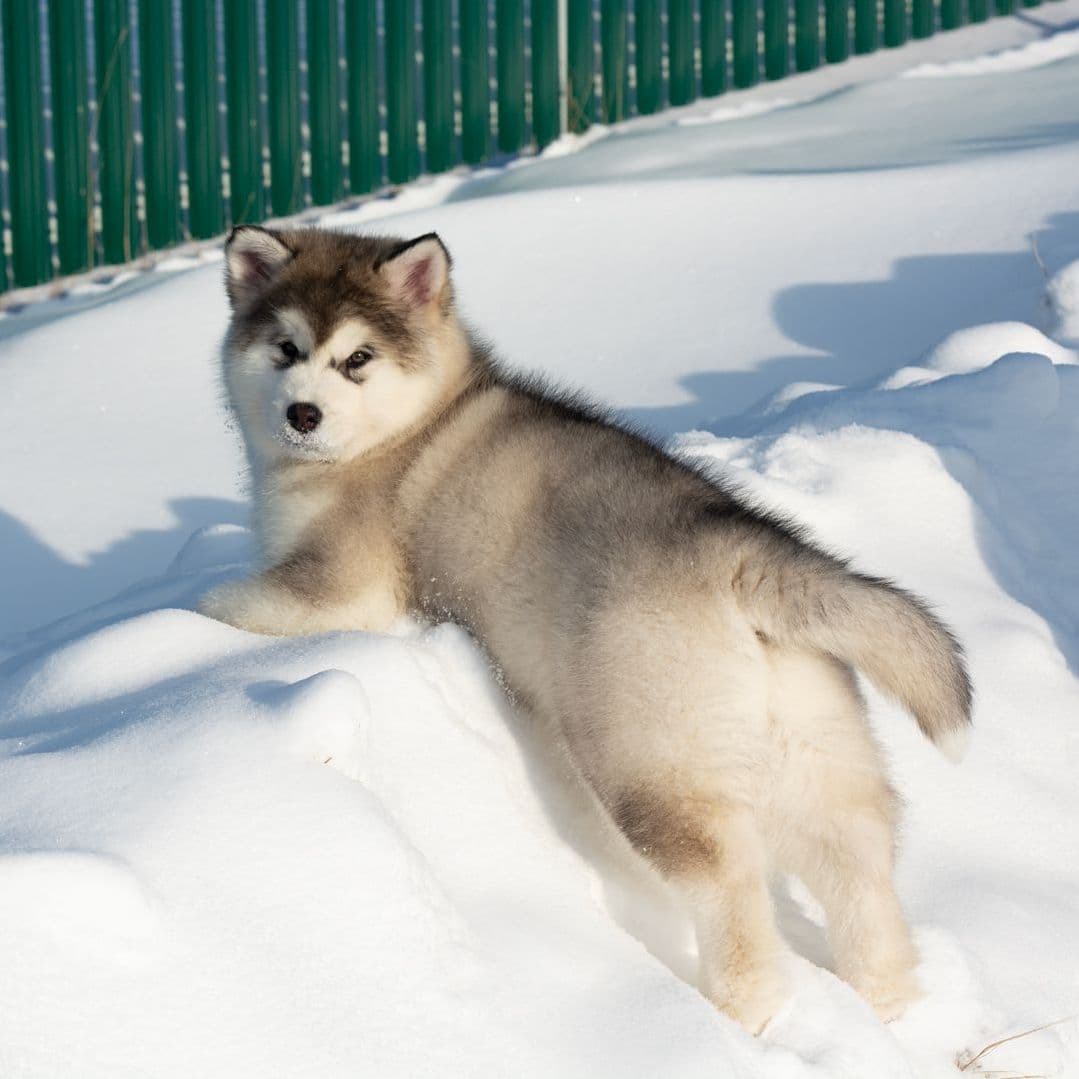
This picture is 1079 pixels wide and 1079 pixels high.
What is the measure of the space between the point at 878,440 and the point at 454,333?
1314 millimetres

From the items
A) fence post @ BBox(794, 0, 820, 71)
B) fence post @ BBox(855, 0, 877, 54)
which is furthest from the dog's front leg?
fence post @ BBox(855, 0, 877, 54)

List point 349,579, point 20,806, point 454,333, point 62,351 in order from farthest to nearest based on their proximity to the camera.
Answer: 1. point 62,351
2. point 454,333
3. point 349,579
4. point 20,806

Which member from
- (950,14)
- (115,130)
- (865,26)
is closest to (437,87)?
(115,130)

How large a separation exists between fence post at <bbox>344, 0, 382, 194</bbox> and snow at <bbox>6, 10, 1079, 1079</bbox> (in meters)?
2.52

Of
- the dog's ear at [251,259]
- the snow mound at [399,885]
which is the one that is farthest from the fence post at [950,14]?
the dog's ear at [251,259]

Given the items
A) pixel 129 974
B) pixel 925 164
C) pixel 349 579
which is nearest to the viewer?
pixel 129 974

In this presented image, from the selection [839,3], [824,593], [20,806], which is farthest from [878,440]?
[839,3]

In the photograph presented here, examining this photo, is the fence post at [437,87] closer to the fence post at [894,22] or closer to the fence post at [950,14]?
the fence post at [894,22]

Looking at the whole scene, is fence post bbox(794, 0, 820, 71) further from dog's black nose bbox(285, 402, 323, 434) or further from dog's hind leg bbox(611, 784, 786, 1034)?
dog's hind leg bbox(611, 784, 786, 1034)

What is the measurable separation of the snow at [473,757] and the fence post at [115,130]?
6.08ft

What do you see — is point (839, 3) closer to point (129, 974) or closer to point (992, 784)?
point (992, 784)

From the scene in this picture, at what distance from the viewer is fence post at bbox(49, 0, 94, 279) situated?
309 inches

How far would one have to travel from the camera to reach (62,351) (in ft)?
20.4

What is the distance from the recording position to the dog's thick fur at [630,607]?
241 centimetres
